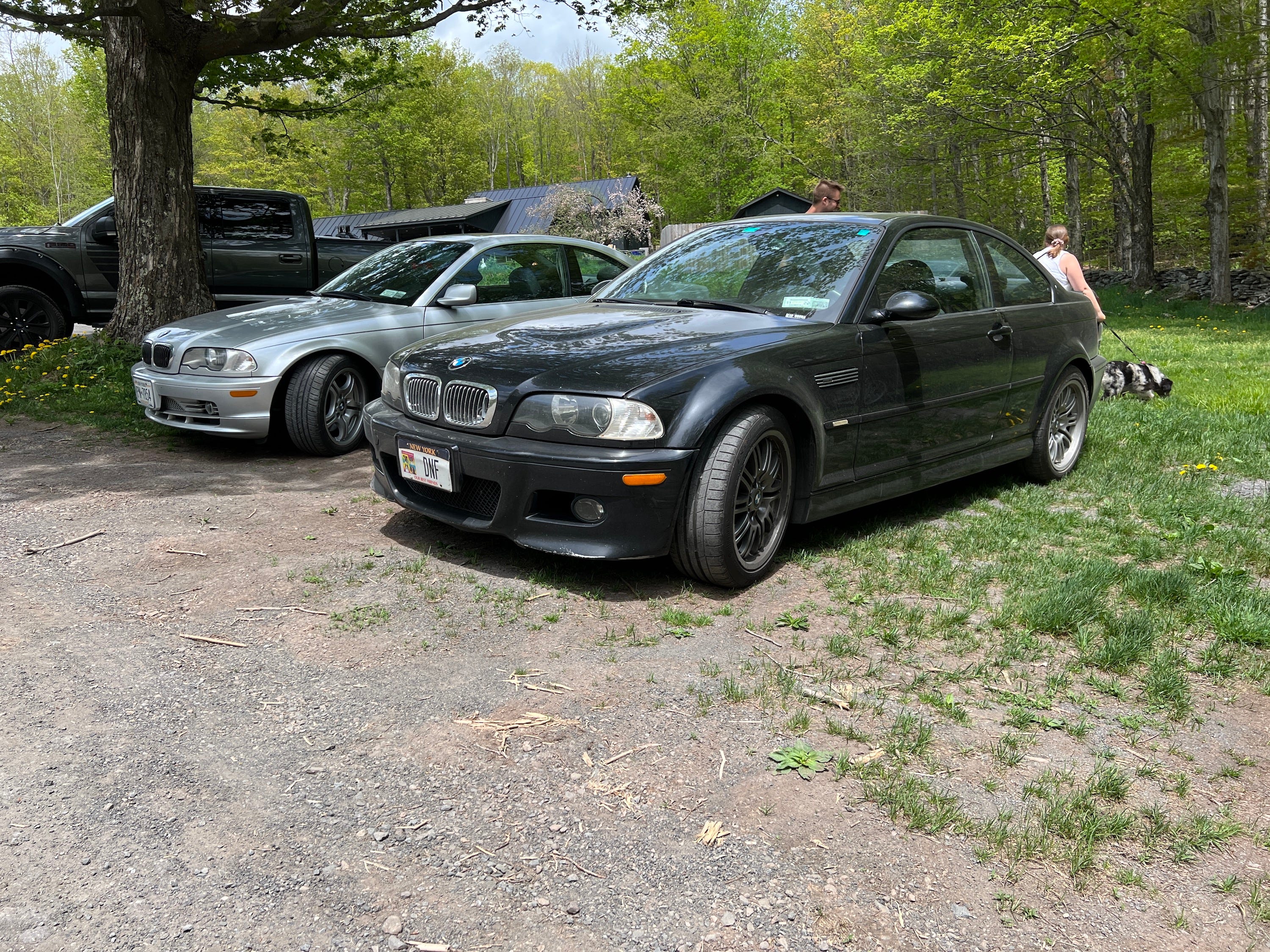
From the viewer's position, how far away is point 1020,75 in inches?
877

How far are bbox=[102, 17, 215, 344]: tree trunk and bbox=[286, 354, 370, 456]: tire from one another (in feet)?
13.2

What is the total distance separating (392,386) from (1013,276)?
3659 mm

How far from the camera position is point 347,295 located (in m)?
7.69

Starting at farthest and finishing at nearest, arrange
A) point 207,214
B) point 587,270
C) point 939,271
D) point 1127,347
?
1. point 207,214
2. point 1127,347
3. point 587,270
4. point 939,271

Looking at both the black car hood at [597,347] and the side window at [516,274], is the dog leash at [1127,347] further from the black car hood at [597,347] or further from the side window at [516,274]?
the black car hood at [597,347]

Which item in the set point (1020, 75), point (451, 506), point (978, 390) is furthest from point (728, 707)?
point (1020, 75)

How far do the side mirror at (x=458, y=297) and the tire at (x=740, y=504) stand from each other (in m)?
3.50

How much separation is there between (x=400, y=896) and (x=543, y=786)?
1.83 feet

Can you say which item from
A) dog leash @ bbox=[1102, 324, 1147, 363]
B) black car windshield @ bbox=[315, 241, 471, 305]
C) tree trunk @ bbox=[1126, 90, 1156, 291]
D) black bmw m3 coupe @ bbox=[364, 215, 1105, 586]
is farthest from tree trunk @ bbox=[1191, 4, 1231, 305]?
black car windshield @ bbox=[315, 241, 471, 305]

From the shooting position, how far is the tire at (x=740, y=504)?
399 cm

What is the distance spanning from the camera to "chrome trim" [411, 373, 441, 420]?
444cm

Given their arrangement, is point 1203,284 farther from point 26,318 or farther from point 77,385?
point 26,318

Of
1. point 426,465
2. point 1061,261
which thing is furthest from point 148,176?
point 1061,261

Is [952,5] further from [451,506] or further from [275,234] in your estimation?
[451,506]
